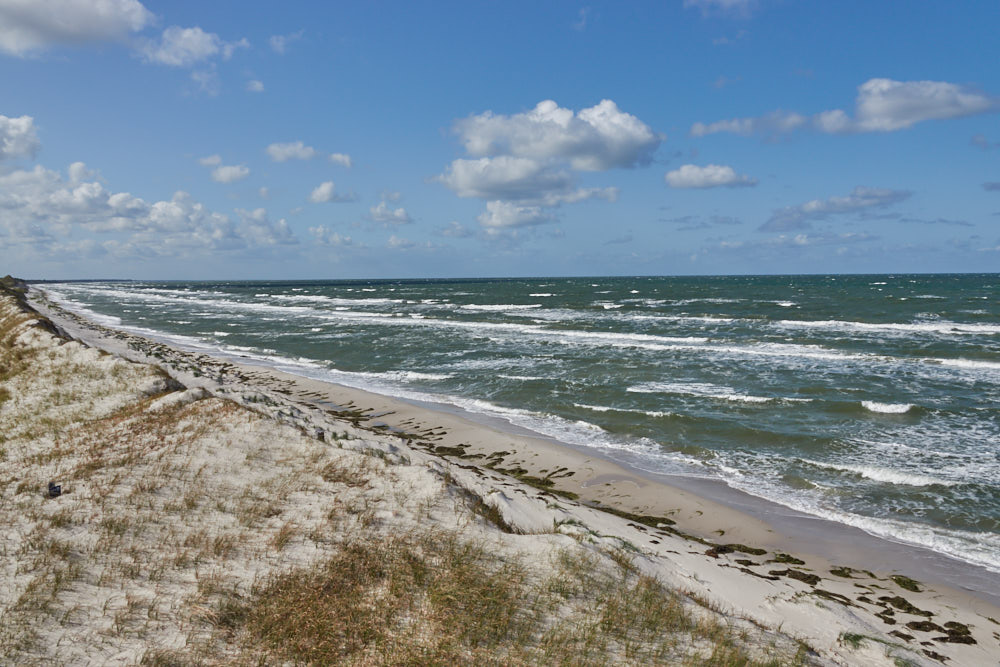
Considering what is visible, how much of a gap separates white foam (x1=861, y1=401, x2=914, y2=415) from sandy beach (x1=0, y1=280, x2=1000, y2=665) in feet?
36.0

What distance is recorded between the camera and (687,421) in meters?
18.9

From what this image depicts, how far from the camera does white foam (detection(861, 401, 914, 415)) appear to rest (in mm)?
19531

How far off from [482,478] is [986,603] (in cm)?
971

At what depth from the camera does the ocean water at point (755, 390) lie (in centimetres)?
1334

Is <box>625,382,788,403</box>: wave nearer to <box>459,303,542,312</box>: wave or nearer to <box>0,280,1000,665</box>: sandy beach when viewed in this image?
<box>0,280,1000,665</box>: sandy beach

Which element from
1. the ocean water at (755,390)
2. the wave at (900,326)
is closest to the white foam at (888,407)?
the ocean water at (755,390)

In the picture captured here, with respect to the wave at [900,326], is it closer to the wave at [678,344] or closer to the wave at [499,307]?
the wave at [678,344]

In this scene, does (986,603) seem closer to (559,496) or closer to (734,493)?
(734,493)

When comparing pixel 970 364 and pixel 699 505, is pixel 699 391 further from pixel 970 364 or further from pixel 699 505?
pixel 970 364

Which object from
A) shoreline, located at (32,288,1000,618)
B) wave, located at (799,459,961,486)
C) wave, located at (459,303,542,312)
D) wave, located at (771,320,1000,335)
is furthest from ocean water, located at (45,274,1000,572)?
wave, located at (459,303,542,312)

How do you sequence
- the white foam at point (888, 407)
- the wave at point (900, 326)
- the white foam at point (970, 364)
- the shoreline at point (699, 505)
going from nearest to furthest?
the shoreline at point (699, 505)
the white foam at point (888, 407)
the white foam at point (970, 364)
the wave at point (900, 326)

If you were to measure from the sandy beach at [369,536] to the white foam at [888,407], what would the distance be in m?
11.0

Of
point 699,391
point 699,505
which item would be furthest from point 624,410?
point 699,505

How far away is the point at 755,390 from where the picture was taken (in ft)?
75.5
